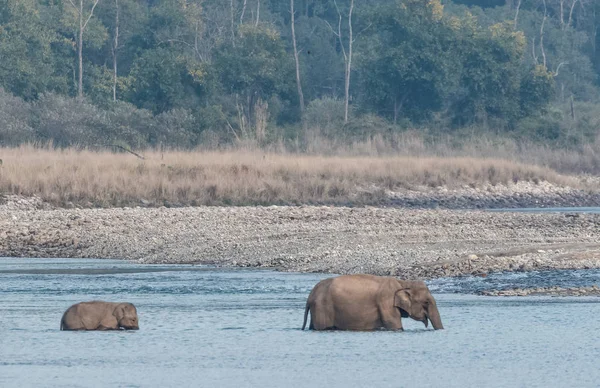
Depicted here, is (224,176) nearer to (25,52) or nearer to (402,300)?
(402,300)

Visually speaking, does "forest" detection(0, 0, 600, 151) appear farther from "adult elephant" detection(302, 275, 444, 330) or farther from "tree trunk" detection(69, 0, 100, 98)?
"adult elephant" detection(302, 275, 444, 330)

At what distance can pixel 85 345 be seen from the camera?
12859 millimetres

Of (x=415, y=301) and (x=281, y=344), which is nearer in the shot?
(x=415, y=301)

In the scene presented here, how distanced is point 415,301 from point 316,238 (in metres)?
12.3

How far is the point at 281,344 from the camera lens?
12914mm

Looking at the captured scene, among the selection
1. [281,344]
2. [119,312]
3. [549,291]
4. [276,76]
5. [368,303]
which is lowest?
[549,291]

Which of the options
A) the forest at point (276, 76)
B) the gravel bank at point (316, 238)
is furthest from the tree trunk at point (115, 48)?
the gravel bank at point (316, 238)

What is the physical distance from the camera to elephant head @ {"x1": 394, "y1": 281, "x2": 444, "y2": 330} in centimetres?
1256

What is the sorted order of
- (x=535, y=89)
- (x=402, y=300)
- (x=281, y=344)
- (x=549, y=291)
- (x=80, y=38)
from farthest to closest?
→ (x=535, y=89) < (x=80, y=38) < (x=549, y=291) < (x=281, y=344) < (x=402, y=300)

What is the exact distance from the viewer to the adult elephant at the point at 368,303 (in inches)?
495

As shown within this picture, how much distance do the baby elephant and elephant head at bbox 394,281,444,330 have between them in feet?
9.61

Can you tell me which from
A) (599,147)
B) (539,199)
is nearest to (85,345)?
(539,199)

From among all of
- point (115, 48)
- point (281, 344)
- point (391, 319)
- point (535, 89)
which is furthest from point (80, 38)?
point (391, 319)

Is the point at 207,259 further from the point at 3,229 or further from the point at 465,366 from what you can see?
the point at 465,366
